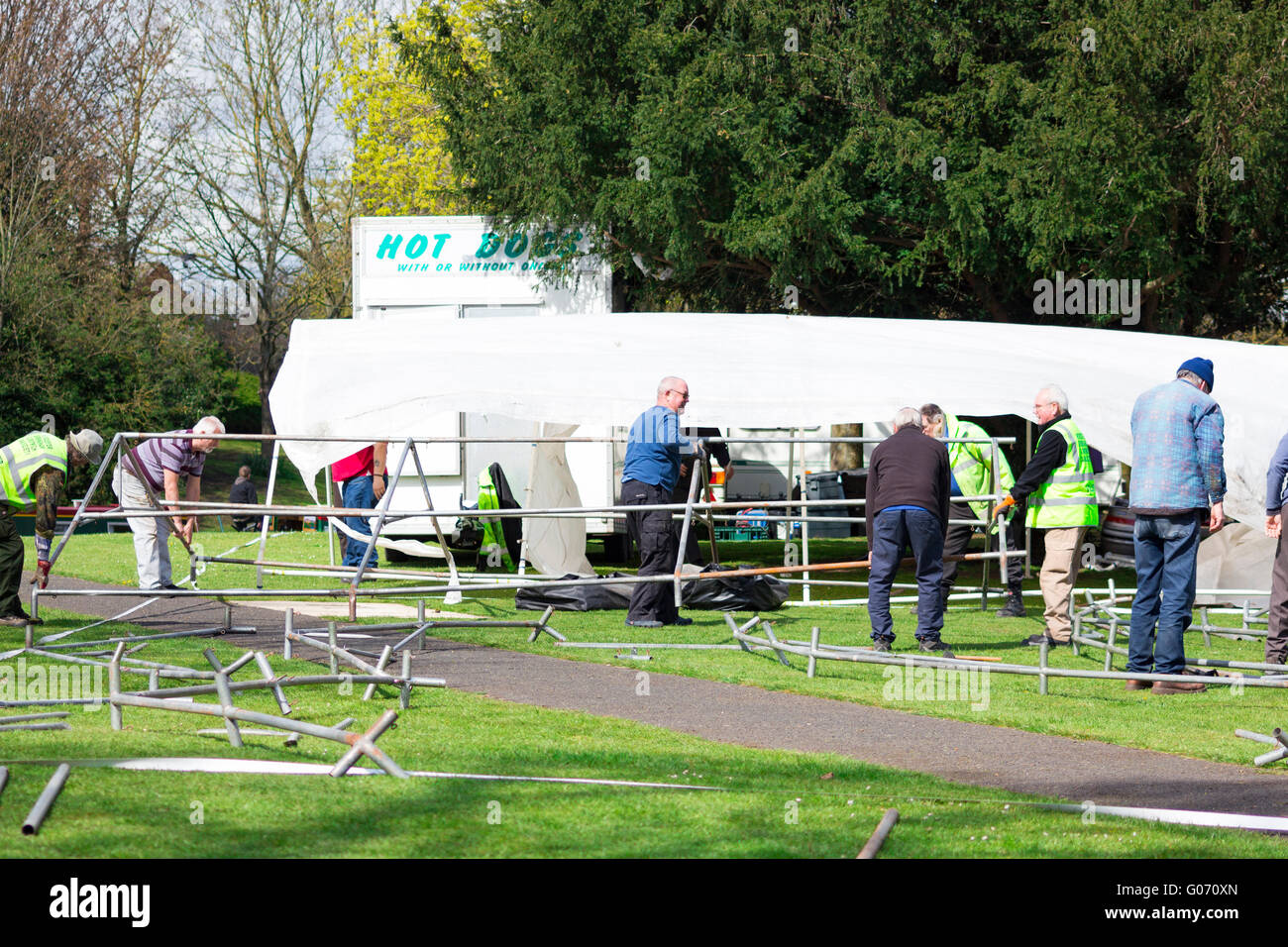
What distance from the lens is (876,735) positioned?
24.3 ft

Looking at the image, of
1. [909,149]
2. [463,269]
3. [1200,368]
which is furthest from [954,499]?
[463,269]

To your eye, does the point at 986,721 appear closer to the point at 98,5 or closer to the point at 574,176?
the point at 574,176

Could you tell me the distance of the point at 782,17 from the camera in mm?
19062

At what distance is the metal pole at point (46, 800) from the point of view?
463cm

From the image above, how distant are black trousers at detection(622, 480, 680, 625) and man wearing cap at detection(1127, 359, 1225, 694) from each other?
388 cm

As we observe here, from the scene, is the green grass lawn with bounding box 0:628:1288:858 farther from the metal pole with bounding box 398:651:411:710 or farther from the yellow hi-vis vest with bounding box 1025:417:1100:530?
the yellow hi-vis vest with bounding box 1025:417:1100:530

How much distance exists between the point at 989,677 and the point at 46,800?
20.5ft

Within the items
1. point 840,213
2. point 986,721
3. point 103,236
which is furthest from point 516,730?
point 103,236

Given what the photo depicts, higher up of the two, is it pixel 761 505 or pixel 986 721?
pixel 761 505

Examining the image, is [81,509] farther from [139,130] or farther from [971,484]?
[139,130]

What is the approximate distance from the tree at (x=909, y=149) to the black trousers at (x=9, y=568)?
8814mm

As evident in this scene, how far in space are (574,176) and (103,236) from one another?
2031 centimetres

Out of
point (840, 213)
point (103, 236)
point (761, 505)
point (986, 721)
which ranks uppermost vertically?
point (103, 236)
